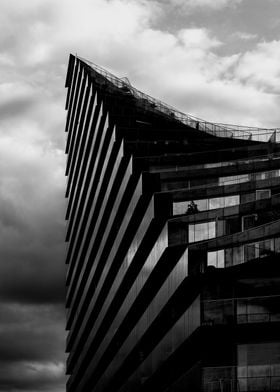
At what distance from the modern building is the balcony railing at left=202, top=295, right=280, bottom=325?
0.06 m

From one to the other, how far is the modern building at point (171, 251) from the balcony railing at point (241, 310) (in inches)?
2.4

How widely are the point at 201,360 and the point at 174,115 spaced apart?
54.3 metres

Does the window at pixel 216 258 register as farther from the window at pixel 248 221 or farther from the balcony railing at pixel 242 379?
the balcony railing at pixel 242 379

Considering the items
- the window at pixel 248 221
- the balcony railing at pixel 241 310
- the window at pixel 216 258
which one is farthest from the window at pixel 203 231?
the balcony railing at pixel 241 310

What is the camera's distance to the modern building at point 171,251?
45188 millimetres

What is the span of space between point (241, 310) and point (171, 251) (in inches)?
368

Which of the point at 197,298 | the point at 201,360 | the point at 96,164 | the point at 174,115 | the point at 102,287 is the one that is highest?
the point at 174,115

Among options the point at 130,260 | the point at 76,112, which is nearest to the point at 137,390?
the point at 130,260

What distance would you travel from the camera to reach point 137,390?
62938 millimetres

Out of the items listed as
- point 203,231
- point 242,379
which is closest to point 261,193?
point 203,231

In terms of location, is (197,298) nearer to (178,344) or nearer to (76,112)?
(178,344)

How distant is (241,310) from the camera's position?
1781 inches

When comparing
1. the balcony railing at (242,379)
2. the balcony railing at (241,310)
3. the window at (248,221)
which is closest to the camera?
the balcony railing at (242,379)

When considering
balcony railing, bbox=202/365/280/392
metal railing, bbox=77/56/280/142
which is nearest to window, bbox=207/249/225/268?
balcony railing, bbox=202/365/280/392
